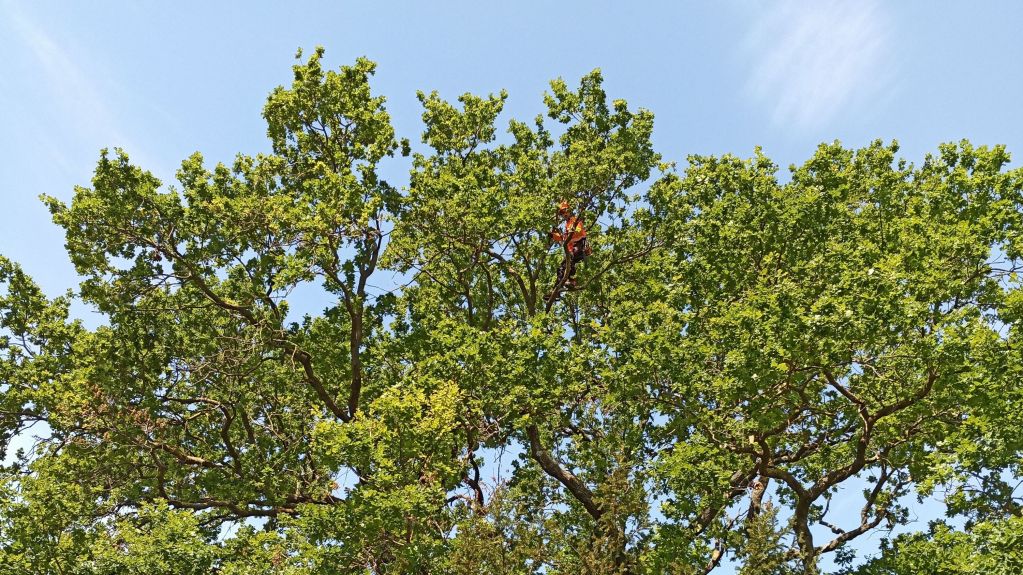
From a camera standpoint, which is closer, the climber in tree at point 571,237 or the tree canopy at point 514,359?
the tree canopy at point 514,359

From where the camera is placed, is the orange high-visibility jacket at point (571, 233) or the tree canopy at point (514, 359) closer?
the tree canopy at point (514, 359)

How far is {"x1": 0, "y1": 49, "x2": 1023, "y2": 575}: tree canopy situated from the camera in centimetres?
1320

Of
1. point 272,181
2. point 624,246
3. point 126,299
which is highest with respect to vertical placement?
point 624,246

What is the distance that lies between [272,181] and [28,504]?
25.2ft

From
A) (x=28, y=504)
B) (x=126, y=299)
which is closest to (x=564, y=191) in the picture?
(x=126, y=299)

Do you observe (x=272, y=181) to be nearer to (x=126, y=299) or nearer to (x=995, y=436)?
(x=126, y=299)

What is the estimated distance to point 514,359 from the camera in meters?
15.8

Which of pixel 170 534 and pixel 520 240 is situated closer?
pixel 170 534

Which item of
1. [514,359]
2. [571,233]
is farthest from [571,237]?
[514,359]

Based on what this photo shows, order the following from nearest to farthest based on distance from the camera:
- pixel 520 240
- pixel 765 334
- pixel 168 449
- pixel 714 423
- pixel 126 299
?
1. pixel 765 334
2. pixel 714 423
3. pixel 126 299
4. pixel 168 449
5. pixel 520 240

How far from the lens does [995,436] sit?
38.9ft

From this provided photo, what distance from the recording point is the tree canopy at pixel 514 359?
13195mm

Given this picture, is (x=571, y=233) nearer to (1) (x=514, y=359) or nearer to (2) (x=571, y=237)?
(2) (x=571, y=237)

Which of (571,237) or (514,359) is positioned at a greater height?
(571,237)
